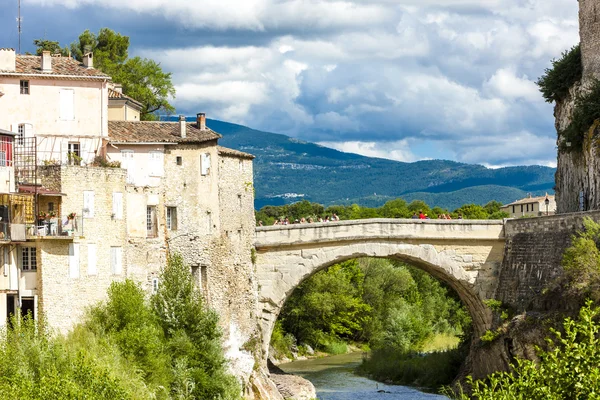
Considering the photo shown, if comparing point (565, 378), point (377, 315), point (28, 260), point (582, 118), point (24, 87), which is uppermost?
point (24, 87)

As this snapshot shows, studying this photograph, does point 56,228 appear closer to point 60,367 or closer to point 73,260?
point 73,260

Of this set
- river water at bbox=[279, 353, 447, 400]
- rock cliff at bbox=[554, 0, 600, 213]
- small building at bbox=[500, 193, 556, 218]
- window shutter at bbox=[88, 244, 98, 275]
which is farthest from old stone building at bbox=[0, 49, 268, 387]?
small building at bbox=[500, 193, 556, 218]

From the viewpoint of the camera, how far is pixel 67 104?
46.5 m

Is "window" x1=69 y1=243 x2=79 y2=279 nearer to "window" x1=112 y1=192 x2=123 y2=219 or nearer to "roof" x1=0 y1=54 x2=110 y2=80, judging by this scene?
"window" x1=112 y1=192 x2=123 y2=219

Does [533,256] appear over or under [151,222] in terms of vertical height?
under

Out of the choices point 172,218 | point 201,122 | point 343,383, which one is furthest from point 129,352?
point 343,383

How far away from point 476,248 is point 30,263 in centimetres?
1962

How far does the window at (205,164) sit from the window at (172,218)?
6.38 feet

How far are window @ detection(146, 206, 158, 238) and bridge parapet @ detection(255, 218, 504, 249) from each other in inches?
226

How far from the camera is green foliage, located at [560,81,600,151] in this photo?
51719 mm

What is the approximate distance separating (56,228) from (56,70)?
7237 millimetres

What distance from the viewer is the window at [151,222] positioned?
1823 inches

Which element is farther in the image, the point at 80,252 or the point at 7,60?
the point at 7,60

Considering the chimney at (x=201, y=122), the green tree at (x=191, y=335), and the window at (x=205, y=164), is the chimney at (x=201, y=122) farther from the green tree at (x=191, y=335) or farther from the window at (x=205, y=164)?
the green tree at (x=191, y=335)
